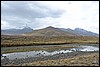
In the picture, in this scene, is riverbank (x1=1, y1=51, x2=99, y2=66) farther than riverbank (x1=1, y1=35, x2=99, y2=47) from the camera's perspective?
No

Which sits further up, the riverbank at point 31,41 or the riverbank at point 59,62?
the riverbank at point 59,62

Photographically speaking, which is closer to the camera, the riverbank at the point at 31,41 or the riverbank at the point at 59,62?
the riverbank at the point at 59,62

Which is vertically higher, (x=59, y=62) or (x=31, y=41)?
(x=59, y=62)

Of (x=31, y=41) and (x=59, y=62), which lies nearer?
(x=59, y=62)

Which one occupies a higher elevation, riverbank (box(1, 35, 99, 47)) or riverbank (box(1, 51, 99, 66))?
riverbank (box(1, 51, 99, 66))
